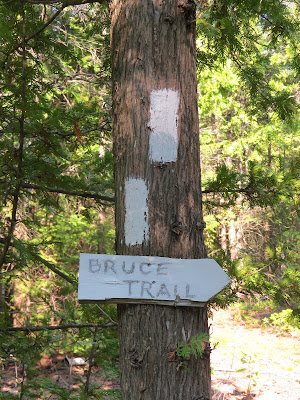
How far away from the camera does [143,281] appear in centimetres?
164

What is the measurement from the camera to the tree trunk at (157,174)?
1591 millimetres

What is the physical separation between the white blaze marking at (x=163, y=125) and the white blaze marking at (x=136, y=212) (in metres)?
0.14

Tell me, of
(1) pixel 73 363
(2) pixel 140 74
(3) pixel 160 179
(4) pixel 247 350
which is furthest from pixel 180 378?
(4) pixel 247 350

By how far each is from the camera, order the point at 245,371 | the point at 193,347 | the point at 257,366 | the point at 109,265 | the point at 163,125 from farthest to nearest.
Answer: the point at 257,366
the point at 245,371
the point at 163,125
the point at 109,265
the point at 193,347

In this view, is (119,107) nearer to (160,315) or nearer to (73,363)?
(160,315)

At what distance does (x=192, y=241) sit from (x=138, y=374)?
22.2 inches

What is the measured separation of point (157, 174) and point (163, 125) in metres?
0.22

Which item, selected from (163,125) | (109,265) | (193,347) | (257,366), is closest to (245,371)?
(257,366)

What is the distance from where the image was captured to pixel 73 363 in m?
6.72

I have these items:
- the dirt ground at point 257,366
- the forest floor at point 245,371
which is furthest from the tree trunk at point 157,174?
the dirt ground at point 257,366

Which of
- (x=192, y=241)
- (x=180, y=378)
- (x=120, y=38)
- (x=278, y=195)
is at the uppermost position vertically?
(x=120, y=38)

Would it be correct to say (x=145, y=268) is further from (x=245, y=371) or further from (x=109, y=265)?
(x=245, y=371)

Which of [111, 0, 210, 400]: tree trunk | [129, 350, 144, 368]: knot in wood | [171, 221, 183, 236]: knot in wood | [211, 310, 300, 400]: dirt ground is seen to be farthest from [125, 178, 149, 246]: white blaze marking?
[211, 310, 300, 400]: dirt ground

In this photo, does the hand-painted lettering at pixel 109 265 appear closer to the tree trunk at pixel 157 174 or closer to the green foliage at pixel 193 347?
the tree trunk at pixel 157 174
